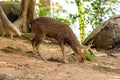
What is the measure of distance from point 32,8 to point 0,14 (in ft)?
13.6

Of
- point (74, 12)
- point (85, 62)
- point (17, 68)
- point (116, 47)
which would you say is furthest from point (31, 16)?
point (74, 12)

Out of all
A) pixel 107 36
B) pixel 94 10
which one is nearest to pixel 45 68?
pixel 107 36

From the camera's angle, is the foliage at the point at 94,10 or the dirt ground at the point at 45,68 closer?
the dirt ground at the point at 45,68

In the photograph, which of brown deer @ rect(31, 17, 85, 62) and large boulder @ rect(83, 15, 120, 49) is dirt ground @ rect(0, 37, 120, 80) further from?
large boulder @ rect(83, 15, 120, 49)

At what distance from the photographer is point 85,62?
10961mm

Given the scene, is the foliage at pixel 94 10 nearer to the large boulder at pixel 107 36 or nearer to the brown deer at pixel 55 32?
the large boulder at pixel 107 36

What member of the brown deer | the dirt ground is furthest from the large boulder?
the brown deer

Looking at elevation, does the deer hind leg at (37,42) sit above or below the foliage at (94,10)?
above

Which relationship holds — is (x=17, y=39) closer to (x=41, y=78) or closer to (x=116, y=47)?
(x=116, y=47)

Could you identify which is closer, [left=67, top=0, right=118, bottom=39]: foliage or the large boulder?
the large boulder

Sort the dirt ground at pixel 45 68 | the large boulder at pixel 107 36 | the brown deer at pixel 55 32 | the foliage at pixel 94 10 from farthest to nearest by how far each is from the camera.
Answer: the foliage at pixel 94 10 → the large boulder at pixel 107 36 → the brown deer at pixel 55 32 → the dirt ground at pixel 45 68

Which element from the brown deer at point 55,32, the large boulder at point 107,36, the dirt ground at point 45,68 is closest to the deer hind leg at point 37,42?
the brown deer at point 55,32

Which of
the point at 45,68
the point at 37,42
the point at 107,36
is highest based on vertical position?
the point at 37,42

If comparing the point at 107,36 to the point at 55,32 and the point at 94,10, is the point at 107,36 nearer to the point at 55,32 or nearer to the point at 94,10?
the point at 55,32
